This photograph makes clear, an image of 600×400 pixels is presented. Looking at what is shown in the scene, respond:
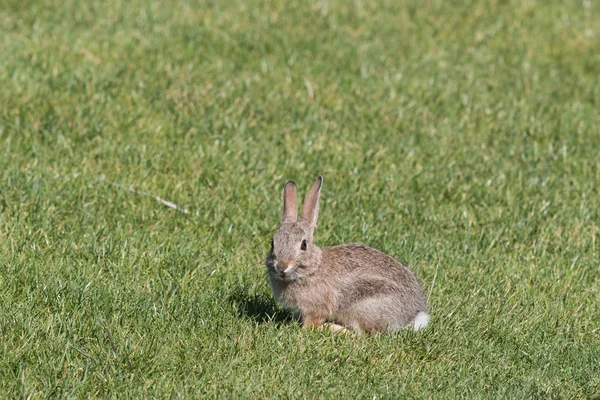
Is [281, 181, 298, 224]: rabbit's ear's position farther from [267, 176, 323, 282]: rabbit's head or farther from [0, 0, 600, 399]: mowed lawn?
[0, 0, 600, 399]: mowed lawn

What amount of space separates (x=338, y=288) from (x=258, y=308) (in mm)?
532

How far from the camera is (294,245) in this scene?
18.8ft

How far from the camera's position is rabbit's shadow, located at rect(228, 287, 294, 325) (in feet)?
19.2

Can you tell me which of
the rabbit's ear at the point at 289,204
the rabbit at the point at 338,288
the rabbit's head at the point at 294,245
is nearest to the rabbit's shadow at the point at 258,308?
the rabbit at the point at 338,288

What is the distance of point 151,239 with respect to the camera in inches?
267

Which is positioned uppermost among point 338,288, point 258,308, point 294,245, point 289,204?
point 289,204

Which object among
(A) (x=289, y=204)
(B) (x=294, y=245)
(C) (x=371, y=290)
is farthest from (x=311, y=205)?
(C) (x=371, y=290)

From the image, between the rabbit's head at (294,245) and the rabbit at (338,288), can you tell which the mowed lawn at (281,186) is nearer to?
the rabbit at (338,288)

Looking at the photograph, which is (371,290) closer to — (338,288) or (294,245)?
(338,288)

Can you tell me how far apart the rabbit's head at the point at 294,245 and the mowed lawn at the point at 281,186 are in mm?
352

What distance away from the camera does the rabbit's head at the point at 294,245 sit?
5.66 meters

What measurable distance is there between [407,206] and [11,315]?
3.62 meters

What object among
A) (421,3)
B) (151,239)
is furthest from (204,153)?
(421,3)

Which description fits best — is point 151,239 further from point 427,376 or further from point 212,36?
point 212,36
